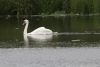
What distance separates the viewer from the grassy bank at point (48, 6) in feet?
159

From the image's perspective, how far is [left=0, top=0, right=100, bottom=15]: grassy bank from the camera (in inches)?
1908

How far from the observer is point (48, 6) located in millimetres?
49625

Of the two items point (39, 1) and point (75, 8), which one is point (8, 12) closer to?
point (39, 1)

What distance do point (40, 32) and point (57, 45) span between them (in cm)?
515

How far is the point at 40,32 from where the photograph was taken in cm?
1964
